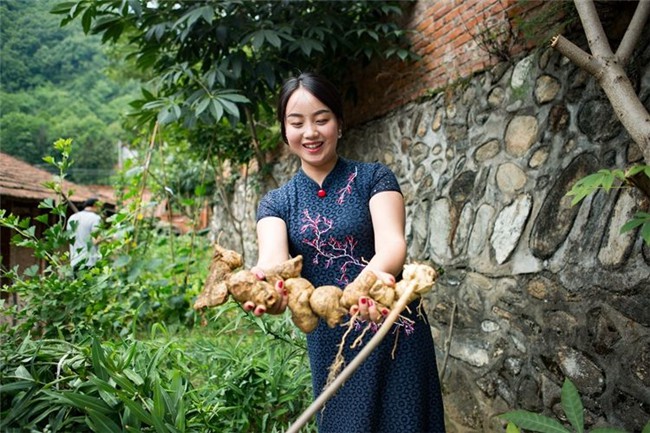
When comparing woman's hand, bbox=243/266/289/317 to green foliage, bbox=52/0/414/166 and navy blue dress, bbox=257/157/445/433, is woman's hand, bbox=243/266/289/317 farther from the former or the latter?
green foliage, bbox=52/0/414/166

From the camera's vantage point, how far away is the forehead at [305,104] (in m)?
1.39

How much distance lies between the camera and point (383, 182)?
1.41 metres

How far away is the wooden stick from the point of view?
79 cm

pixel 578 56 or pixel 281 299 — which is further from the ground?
pixel 578 56

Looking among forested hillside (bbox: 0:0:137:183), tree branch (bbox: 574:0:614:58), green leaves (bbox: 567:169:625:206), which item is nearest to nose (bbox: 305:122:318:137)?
green leaves (bbox: 567:169:625:206)

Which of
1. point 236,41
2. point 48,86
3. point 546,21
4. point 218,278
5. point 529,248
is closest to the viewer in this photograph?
point 218,278

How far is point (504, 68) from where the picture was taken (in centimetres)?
252

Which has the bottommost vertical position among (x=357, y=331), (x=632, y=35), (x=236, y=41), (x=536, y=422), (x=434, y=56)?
(x=536, y=422)

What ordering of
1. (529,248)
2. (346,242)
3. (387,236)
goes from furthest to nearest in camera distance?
1. (529,248)
2. (346,242)
3. (387,236)

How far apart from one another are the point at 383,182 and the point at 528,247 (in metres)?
1.19

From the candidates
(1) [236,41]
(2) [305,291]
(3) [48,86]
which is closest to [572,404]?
(2) [305,291]

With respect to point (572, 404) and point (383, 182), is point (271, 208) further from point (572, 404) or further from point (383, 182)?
point (572, 404)

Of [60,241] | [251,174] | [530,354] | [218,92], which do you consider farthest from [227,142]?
[530,354]

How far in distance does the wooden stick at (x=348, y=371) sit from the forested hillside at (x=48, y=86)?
2785mm
